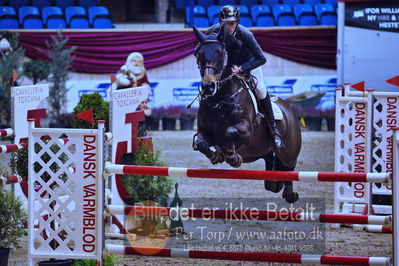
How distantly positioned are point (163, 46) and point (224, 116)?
41.1ft

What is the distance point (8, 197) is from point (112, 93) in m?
1.41

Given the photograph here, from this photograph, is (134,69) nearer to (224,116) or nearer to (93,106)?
(93,106)

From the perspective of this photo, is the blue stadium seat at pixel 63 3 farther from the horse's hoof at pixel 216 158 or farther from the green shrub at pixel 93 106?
the horse's hoof at pixel 216 158

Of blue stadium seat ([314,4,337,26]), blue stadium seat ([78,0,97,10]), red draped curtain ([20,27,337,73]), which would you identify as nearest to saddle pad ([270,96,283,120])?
red draped curtain ([20,27,337,73])

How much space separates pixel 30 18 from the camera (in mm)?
19094

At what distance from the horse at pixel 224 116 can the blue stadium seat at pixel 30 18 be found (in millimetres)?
13344

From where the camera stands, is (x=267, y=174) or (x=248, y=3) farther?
(x=248, y=3)

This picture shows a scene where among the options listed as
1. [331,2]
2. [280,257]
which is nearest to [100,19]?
[331,2]

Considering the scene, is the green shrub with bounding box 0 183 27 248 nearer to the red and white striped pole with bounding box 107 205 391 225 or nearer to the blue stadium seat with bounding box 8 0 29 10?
the red and white striped pole with bounding box 107 205 391 225

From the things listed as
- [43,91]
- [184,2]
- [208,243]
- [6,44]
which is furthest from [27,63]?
[208,243]

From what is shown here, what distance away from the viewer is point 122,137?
7.01 meters

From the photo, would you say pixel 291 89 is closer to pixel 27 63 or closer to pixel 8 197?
pixel 27 63

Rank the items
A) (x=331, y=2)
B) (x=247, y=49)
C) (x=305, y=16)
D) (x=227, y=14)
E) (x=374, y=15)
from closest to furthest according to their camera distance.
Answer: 1. (x=227, y=14)
2. (x=247, y=49)
3. (x=374, y=15)
4. (x=305, y=16)
5. (x=331, y=2)

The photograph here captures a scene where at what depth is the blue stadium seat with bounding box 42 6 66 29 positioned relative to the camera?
19.0 m
